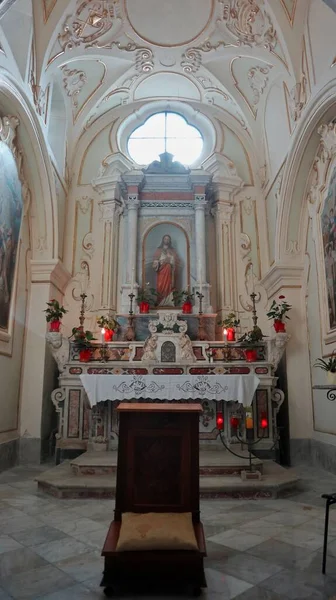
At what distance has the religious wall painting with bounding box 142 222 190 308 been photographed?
33.4 ft

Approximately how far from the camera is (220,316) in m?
10.1

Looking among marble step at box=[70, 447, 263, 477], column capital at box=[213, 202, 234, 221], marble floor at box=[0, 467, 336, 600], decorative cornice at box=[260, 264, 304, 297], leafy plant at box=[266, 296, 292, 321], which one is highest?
column capital at box=[213, 202, 234, 221]

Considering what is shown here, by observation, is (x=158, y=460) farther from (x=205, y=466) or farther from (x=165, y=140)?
(x=165, y=140)

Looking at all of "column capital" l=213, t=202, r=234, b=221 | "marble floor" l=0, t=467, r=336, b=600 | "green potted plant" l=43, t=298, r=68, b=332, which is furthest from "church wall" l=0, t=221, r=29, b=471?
"column capital" l=213, t=202, r=234, b=221

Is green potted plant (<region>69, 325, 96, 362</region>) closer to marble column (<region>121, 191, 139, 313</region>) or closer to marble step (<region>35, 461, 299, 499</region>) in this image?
marble column (<region>121, 191, 139, 313</region>)

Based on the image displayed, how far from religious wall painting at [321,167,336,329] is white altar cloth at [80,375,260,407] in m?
1.70

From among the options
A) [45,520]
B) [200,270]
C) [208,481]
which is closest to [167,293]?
[200,270]

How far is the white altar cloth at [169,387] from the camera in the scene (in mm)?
6957

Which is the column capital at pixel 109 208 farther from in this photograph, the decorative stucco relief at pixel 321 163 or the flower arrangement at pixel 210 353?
the decorative stucco relief at pixel 321 163

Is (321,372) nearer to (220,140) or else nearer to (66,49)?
(220,140)

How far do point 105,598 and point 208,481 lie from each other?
122 inches

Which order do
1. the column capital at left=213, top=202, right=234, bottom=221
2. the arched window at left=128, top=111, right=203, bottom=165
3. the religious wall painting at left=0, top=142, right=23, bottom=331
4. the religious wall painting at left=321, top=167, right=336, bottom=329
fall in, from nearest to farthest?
the religious wall painting at left=321, top=167, right=336, bottom=329 < the religious wall painting at left=0, top=142, right=23, bottom=331 < the column capital at left=213, top=202, right=234, bottom=221 < the arched window at left=128, top=111, right=203, bottom=165

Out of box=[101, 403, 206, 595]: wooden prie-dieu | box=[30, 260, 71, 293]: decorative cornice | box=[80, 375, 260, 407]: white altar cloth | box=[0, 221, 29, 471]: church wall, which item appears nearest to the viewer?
box=[101, 403, 206, 595]: wooden prie-dieu

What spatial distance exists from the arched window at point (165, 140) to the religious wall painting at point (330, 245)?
5017 mm
